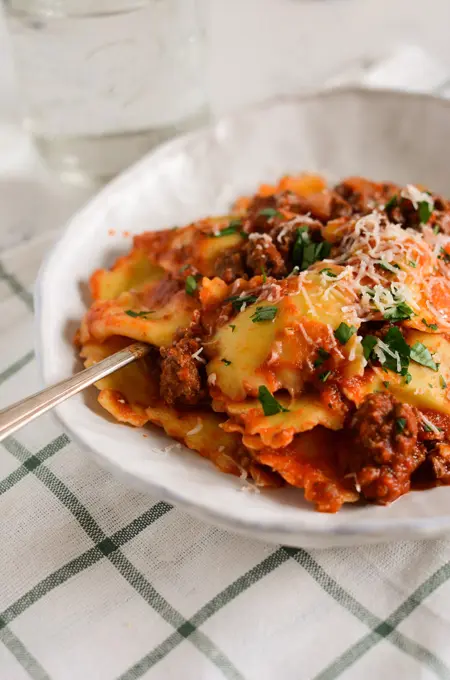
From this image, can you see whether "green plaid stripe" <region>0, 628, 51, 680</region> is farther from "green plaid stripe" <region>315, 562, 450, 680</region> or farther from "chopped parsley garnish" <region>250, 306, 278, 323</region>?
"chopped parsley garnish" <region>250, 306, 278, 323</region>

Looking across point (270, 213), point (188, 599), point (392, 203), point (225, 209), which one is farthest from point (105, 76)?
point (188, 599)

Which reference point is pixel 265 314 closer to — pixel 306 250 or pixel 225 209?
pixel 306 250

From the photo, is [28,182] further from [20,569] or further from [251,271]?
[20,569]

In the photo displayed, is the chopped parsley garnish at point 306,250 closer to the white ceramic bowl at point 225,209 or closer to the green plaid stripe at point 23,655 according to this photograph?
the white ceramic bowl at point 225,209

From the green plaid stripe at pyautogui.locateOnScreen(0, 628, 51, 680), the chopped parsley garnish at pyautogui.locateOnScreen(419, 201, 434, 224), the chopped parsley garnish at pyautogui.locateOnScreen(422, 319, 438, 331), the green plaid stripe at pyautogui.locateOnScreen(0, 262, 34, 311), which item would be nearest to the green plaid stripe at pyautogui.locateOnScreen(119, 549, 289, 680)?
the green plaid stripe at pyautogui.locateOnScreen(0, 628, 51, 680)

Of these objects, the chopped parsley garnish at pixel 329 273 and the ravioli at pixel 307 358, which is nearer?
the ravioli at pixel 307 358

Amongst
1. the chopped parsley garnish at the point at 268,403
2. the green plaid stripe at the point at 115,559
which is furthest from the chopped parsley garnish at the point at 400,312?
the green plaid stripe at the point at 115,559
